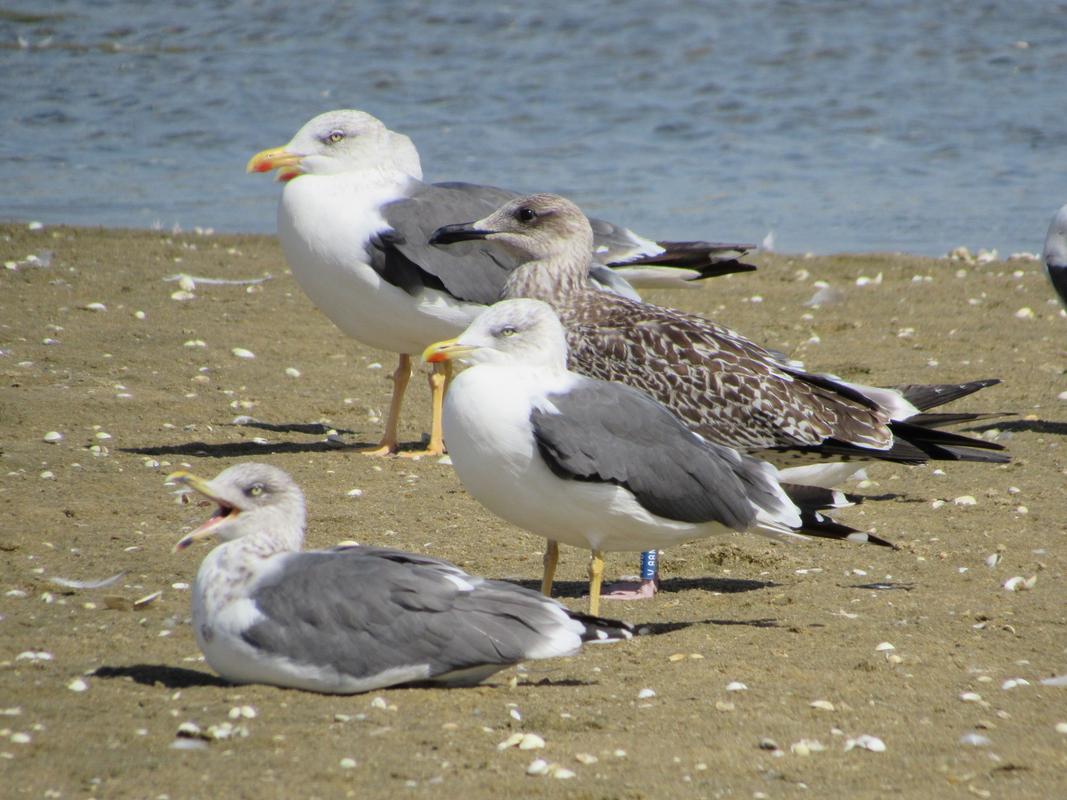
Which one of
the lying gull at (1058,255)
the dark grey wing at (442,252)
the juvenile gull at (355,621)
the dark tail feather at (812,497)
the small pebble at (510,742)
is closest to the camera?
the small pebble at (510,742)

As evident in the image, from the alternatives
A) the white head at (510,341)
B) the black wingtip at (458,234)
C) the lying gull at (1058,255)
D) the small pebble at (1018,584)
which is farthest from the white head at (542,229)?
the lying gull at (1058,255)

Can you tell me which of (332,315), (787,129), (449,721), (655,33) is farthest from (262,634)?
(655,33)

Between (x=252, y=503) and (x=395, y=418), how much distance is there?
10.3 ft

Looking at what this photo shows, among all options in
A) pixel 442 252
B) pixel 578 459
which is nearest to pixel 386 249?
pixel 442 252

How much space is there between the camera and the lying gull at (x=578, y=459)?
4781 mm

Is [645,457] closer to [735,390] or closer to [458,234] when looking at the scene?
[735,390]

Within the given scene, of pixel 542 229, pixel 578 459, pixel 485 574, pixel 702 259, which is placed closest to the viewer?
pixel 578 459

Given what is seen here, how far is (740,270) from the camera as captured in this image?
25.9 feet

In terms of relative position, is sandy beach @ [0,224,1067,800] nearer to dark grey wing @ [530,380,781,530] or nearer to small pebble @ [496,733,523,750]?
small pebble @ [496,733,523,750]

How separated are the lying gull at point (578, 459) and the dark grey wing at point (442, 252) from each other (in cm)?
233

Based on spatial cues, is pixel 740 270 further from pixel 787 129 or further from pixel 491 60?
pixel 491 60

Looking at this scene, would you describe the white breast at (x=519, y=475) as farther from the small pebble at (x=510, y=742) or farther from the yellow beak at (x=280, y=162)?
the yellow beak at (x=280, y=162)

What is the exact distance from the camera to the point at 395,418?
24.8 ft

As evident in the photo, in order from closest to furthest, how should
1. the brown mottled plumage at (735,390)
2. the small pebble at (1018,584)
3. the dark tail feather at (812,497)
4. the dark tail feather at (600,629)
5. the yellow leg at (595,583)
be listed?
the dark tail feather at (600,629) < the yellow leg at (595,583) < the dark tail feather at (812,497) < the small pebble at (1018,584) < the brown mottled plumage at (735,390)
